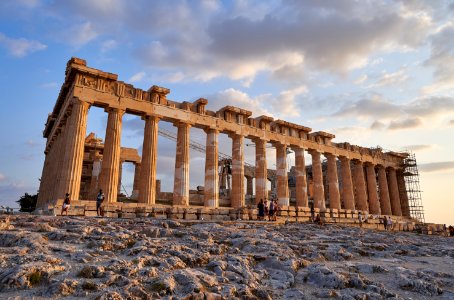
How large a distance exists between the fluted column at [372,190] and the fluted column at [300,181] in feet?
35.8

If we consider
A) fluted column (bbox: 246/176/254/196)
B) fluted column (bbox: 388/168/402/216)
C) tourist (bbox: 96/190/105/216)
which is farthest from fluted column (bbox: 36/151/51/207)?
fluted column (bbox: 388/168/402/216)

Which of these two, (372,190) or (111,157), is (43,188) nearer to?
(111,157)

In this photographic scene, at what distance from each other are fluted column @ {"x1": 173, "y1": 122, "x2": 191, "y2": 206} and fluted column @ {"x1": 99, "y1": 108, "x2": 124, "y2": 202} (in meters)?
4.43

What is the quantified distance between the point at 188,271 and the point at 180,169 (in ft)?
62.6

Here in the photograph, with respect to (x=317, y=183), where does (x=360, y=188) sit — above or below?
below

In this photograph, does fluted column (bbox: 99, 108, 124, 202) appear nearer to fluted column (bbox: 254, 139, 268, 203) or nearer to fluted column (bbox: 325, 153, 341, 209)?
fluted column (bbox: 254, 139, 268, 203)

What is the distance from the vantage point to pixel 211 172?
26.0 metres

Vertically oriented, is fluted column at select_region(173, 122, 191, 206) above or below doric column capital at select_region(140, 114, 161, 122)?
below

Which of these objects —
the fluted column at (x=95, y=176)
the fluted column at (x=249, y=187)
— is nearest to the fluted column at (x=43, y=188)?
the fluted column at (x=95, y=176)

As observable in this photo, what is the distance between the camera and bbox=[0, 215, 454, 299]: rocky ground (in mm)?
4672

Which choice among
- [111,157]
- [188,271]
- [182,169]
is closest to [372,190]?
[182,169]

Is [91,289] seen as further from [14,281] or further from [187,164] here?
[187,164]

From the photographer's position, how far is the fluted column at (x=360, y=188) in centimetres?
3621

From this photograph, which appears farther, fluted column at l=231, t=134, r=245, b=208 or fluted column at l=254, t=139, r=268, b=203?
fluted column at l=254, t=139, r=268, b=203
